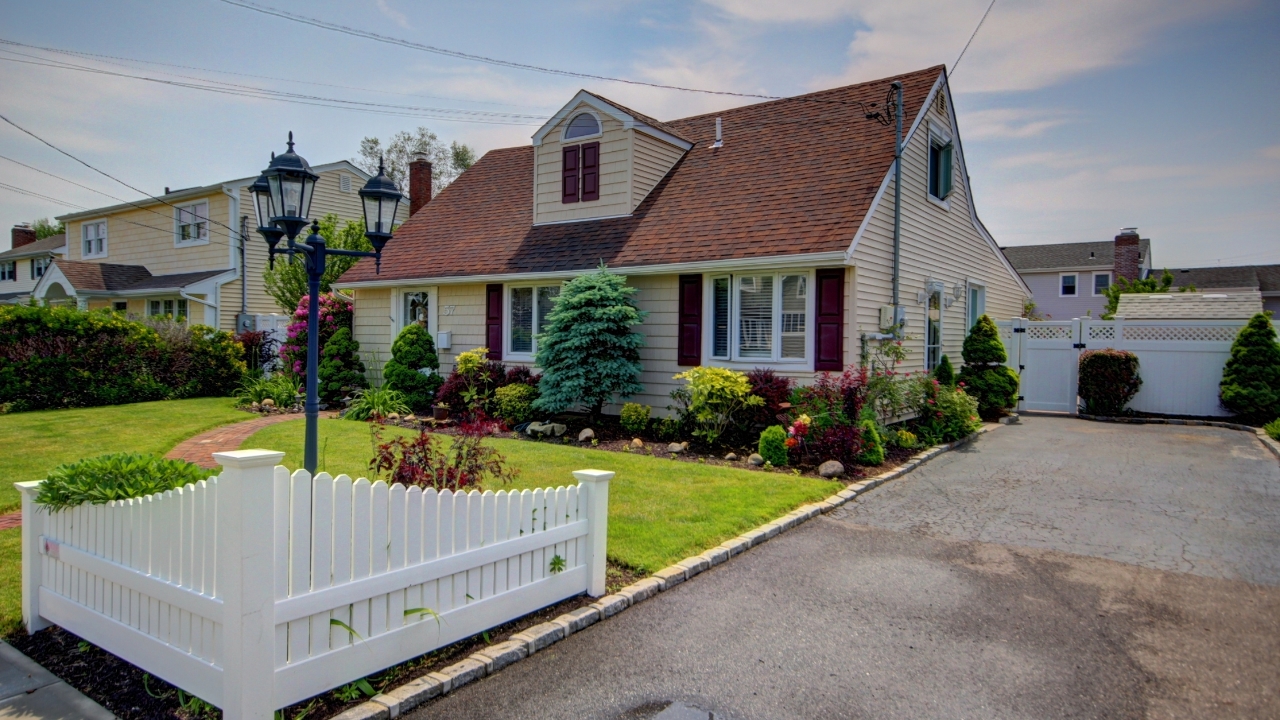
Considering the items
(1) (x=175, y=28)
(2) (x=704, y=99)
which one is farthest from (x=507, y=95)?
(1) (x=175, y=28)

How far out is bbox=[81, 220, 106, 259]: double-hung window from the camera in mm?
27984

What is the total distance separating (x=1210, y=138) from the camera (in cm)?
1179

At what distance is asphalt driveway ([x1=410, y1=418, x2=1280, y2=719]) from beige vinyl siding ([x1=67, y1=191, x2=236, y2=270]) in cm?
2379

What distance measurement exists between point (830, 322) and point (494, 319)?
7.07 m

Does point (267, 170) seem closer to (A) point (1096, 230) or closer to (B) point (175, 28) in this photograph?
(B) point (175, 28)

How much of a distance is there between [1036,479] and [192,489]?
9236 mm

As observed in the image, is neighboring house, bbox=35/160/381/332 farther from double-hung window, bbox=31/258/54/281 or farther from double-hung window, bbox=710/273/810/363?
double-hung window, bbox=710/273/810/363

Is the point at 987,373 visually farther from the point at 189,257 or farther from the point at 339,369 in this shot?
the point at 189,257

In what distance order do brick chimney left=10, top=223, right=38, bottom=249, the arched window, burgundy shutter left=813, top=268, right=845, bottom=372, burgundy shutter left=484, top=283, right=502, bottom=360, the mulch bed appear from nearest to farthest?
1. the mulch bed
2. burgundy shutter left=813, top=268, right=845, bottom=372
3. the arched window
4. burgundy shutter left=484, top=283, right=502, bottom=360
5. brick chimney left=10, top=223, right=38, bottom=249

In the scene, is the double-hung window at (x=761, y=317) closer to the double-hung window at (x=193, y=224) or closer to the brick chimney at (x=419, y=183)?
the brick chimney at (x=419, y=183)

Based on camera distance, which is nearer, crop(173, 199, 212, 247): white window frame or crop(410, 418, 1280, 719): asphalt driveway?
crop(410, 418, 1280, 719): asphalt driveway

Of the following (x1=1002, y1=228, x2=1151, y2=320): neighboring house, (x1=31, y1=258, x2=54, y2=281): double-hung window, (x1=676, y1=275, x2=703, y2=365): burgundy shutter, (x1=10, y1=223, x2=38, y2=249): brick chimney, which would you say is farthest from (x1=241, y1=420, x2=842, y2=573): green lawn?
(x1=10, y1=223, x2=38, y2=249): brick chimney

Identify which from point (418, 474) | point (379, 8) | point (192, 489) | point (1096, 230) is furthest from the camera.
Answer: point (1096, 230)

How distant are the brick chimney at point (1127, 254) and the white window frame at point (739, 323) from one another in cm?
2810
